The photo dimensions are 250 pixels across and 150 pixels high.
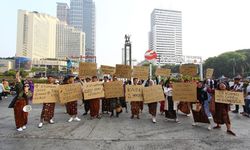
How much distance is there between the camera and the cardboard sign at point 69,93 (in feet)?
33.4

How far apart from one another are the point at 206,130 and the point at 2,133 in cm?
633

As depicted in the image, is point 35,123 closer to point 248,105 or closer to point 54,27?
point 248,105

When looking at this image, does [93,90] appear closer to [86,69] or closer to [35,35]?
[86,69]

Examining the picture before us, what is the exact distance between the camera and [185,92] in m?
10.6

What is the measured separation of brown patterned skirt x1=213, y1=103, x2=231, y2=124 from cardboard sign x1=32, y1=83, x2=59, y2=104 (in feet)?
17.9

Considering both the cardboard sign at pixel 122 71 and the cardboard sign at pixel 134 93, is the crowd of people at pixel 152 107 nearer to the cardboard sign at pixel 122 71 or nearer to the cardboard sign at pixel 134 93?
the cardboard sign at pixel 134 93

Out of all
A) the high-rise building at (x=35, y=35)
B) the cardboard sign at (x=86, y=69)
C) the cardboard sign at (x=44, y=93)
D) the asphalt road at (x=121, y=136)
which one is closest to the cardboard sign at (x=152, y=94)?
the asphalt road at (x=121, y=136)

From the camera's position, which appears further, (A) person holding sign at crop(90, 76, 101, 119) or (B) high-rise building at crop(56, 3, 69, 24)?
(B) high-rise building at crop(56, 3, 69, 24)

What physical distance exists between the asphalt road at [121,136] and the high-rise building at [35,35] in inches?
4757

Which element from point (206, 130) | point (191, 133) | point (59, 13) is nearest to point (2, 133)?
point (191, 133)

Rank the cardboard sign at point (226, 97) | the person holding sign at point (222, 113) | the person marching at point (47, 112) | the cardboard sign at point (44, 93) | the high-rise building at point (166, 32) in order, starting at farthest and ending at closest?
the high-rise building at point (166, 32) < the person marching at point (47, 112) < the cardboard sign at point (44, 93) < the cardboard sign at point (226, 97) < the person holding sign at point (222, 113)

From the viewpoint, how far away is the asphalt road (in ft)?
23.7

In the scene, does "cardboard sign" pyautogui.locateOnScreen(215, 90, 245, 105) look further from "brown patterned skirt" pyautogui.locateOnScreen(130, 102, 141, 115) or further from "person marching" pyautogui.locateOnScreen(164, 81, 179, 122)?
"brown patterned skirt" pyautogui.locateOnScreen(130, 102, 141, 115)

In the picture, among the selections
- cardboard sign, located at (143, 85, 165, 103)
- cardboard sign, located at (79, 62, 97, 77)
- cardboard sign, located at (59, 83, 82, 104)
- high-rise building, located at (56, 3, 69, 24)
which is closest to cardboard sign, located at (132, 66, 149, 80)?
cardboard sign, located at (79, 62, 97, 77)
